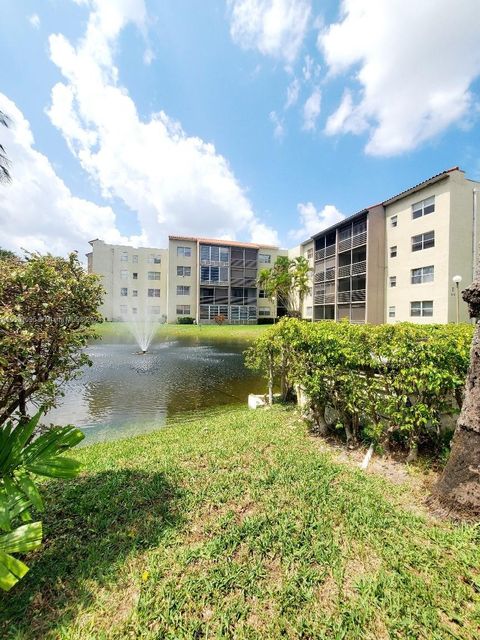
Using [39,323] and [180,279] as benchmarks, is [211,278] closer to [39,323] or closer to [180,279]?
[180,279]

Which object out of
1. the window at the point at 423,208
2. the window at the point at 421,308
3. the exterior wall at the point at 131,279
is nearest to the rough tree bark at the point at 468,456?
the window at the point at 421,308

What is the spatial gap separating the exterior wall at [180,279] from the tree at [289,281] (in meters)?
11.3

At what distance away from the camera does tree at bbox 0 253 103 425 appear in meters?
2.83

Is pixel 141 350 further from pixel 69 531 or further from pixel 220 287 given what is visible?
pixel 220 287

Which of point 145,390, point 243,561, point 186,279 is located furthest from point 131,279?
point 243,561

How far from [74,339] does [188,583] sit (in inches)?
106

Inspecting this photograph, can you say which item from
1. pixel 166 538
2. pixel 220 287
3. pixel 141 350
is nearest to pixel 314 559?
pixel 166 538

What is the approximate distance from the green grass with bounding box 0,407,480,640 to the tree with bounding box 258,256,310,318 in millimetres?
34679

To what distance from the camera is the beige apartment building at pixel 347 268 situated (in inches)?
755

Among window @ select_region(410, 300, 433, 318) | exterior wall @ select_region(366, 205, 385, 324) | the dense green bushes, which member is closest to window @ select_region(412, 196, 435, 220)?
exterior wall @ select_region(366, 205, 385, 324)

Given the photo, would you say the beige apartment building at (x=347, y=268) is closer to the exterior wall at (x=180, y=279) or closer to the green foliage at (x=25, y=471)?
the exterior wall at (x=180, y=279)

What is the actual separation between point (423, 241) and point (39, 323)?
24886 millimetres

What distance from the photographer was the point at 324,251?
109ft

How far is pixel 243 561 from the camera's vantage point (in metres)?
2.52
